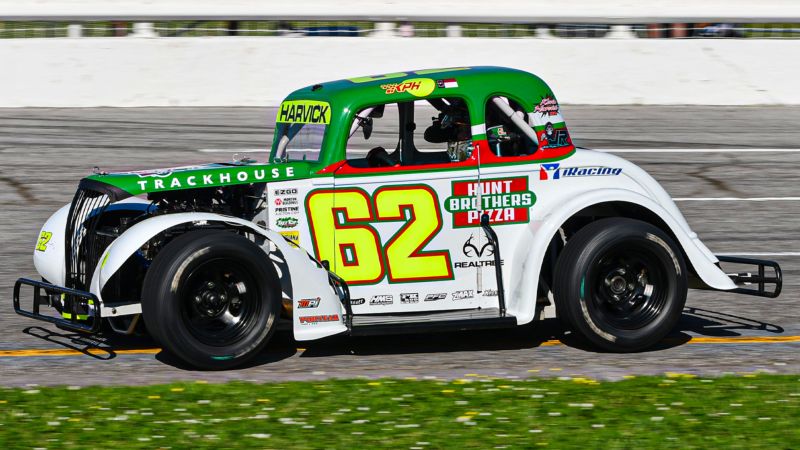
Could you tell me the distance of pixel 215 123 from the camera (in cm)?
1750

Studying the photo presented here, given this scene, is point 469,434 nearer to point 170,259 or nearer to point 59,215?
point 170,259

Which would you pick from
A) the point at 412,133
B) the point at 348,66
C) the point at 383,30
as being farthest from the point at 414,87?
the point at 383,30

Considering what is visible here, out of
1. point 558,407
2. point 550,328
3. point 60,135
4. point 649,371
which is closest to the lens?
point 558,407

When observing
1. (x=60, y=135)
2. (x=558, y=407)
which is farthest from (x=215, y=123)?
(x=558, y=407)

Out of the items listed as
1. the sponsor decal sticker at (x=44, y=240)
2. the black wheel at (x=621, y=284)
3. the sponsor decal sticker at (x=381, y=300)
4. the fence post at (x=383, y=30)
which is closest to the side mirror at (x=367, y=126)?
the sponsor decal sticker at (x=381, y=300)

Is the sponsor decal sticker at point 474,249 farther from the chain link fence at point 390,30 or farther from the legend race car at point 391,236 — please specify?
the chain link fence at point 390,30

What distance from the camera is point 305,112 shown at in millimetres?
8383

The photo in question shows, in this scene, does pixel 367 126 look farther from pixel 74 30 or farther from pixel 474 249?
pixel 74 30

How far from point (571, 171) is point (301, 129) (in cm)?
189

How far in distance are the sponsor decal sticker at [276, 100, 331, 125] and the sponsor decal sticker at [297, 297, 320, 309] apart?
1.23 meters

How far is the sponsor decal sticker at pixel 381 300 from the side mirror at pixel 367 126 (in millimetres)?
1126

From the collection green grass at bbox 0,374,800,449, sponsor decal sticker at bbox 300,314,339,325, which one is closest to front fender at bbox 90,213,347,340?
sponsor decal sticker at bbox 300,314,339,325

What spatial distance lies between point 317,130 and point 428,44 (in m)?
11.2

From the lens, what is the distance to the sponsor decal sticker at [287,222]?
7684 millimetres
